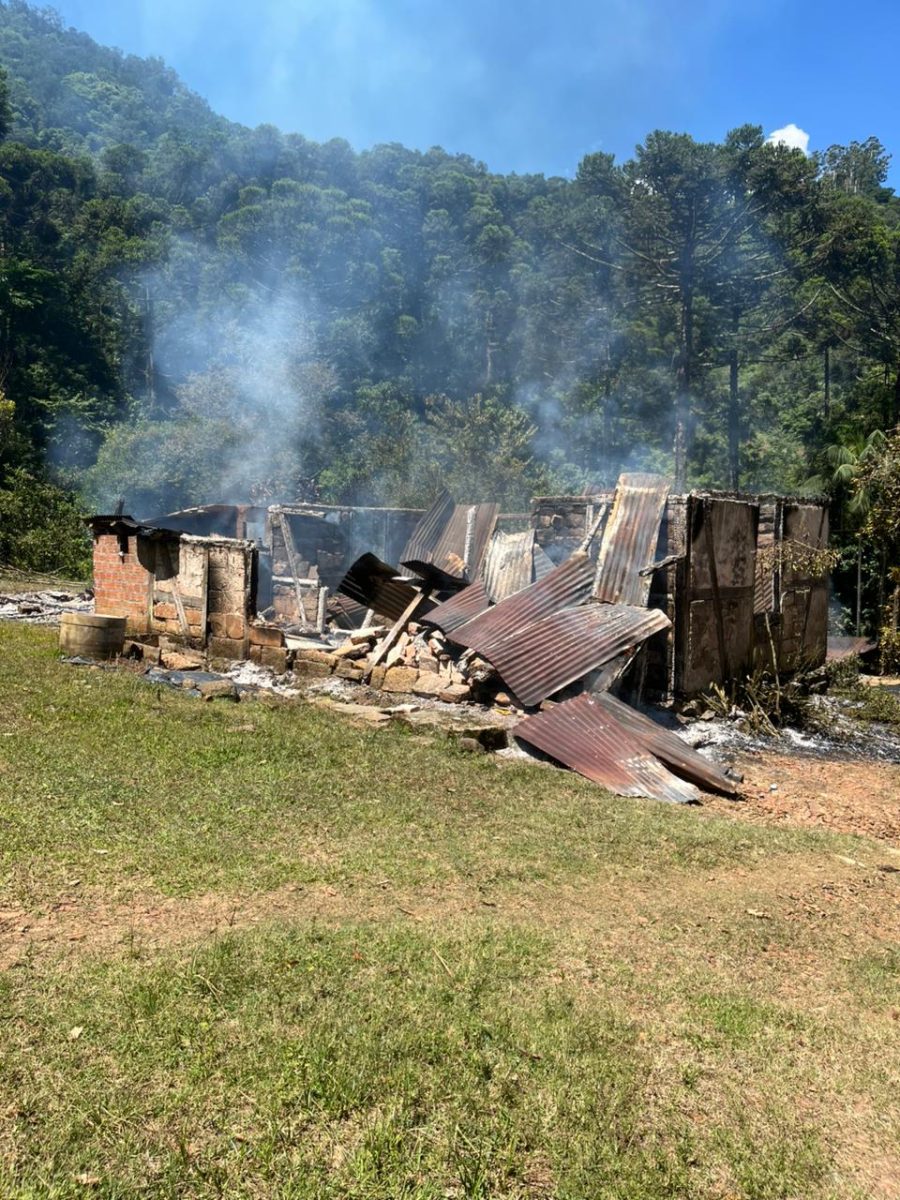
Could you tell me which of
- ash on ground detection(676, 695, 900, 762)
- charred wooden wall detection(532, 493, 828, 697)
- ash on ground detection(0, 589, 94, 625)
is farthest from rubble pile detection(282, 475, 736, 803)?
ash on ground detection(0, 589, 94, 625)

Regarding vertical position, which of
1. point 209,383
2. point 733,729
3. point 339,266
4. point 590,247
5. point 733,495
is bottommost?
point 733,729

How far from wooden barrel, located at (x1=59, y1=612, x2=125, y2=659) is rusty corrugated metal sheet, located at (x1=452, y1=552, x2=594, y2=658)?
3913mm

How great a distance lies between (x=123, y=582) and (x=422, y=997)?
9799 millimetres

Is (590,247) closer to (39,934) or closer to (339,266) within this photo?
(339,266)

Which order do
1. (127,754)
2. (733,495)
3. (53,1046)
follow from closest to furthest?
1. (53,1046)
2. (127,754)
3. (733,495)

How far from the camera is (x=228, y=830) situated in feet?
16.0

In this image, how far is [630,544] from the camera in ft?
32.3

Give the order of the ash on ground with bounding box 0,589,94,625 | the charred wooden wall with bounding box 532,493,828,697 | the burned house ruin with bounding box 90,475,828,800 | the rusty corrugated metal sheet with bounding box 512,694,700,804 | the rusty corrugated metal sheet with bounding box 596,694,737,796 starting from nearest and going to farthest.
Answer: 1. the rusty corrugated metal sheet with bounding box 512,694,700,804
2. the rusty corrugated metal sheet with bounding box 596,694,737,796
3. the burned house ruin with bounding box 90,475,828,800
4. the charred wooden wall with bounding box 532,493,828,697
5. the ash on ground with bounding box 0,589,94,625

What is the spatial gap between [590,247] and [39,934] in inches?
1255

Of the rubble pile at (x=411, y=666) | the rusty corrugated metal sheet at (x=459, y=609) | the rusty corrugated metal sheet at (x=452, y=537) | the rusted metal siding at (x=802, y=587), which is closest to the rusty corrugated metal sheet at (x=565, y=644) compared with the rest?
the rubble pile at (x=411, y=666)

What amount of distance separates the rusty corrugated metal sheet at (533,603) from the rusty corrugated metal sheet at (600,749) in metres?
1.81

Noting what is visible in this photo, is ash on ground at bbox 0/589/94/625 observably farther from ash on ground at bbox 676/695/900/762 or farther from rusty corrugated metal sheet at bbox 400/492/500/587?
ash on ground at bbox 676/695/900/762

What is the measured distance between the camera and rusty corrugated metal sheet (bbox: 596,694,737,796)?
7.18 meters

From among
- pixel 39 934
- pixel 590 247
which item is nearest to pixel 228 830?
pixel 39 934
